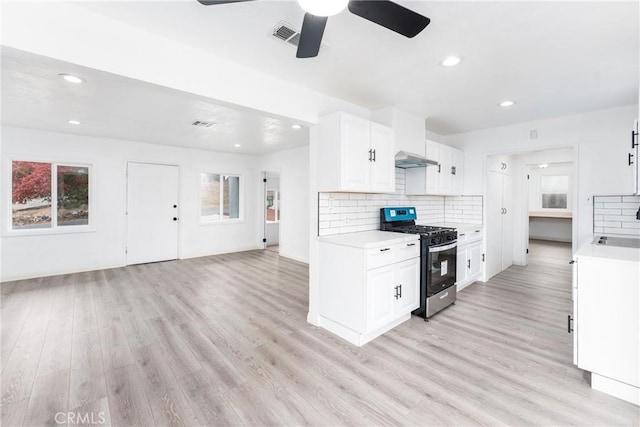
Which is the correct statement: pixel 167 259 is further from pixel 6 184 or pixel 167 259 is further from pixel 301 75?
pixel 301 75

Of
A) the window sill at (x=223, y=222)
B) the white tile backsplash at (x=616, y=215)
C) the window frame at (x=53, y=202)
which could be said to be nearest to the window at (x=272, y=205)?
the window sill at (x=223, y=222)

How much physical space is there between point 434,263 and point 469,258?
4.22 ft

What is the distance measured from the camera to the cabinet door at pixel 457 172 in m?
4.41

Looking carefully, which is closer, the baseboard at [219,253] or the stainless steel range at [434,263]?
the stainless steel range at [434,263]

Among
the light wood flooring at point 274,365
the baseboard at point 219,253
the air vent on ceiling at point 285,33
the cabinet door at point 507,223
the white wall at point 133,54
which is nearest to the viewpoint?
the white wall at point 133,54

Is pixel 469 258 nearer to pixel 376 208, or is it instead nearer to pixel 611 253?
pixel 376 208

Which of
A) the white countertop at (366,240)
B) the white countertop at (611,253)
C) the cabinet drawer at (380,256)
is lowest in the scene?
the cabinet drawer at (380,256)

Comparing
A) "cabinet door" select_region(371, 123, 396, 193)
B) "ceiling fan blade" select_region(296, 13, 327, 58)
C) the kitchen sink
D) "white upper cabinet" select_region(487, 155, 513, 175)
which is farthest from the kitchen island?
"white upper cabinet" select_region(487, 155, 513, 175)

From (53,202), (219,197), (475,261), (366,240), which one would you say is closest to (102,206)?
(53,202)

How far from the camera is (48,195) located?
4801 millimetres

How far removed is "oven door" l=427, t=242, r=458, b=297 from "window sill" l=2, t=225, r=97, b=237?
18.7ft

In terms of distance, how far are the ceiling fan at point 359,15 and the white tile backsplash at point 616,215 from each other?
11.9 ft

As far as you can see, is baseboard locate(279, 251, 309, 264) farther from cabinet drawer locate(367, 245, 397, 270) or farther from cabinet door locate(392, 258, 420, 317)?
cabinet drawer locate(367, 245, 397, 270)

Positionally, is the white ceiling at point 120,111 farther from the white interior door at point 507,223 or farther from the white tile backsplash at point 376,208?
the white interior door at point 507,223
